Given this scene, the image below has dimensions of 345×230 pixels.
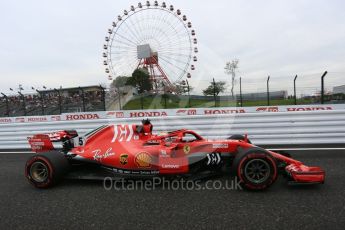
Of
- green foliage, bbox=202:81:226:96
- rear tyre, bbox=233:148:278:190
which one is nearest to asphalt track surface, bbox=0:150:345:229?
rear tyre, bbox=233:148:278:190

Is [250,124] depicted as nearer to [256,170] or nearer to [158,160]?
[256,170]

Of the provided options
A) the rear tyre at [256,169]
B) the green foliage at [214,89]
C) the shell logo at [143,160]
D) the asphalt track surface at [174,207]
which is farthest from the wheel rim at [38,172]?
the green foliage at [214,89]

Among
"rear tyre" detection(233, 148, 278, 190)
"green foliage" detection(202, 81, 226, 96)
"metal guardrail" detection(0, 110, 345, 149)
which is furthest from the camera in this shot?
"green foliage" detection(202, 81, 226, 96)

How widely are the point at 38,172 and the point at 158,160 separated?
2.11 metres

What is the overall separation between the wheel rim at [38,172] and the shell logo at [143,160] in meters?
1.56

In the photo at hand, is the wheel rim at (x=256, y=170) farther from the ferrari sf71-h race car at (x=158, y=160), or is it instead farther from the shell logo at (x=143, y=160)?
the shell logo at (x=143, y=160)

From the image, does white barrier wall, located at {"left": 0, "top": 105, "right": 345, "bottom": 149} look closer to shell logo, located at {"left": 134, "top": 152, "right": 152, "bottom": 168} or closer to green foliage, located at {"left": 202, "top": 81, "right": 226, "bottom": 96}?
shell logo, located at {"left": 134, "top": 152, "right": 152, "bottom": 168}

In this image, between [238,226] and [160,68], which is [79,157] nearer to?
[238,226]

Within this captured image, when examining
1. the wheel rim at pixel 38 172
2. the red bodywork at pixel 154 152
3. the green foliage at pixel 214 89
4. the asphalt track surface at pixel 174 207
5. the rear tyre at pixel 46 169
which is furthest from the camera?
the green foliage at pixel 214 89

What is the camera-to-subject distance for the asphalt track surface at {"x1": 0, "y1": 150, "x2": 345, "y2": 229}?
3.47 meters

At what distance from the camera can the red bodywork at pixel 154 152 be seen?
493cm

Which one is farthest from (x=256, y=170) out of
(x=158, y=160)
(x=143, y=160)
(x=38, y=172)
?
(x=38, y=172)

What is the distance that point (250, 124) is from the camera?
8523mm

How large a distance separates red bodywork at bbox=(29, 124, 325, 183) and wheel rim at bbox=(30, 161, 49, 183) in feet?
1.59
